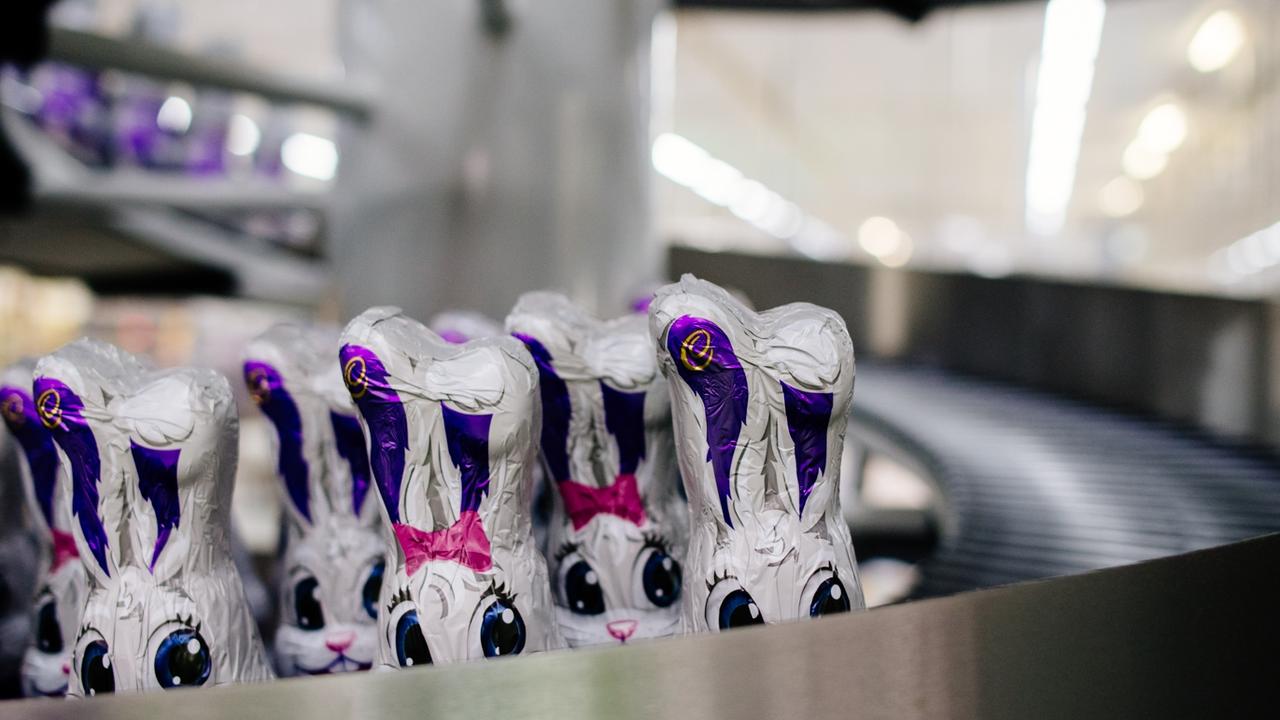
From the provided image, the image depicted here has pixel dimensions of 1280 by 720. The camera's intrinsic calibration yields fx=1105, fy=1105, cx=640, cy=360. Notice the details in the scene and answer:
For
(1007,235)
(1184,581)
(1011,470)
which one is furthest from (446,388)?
(1007,235)

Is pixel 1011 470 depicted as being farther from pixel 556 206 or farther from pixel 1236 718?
pixel 1236 718

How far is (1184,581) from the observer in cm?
65

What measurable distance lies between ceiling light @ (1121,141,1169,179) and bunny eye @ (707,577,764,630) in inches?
158

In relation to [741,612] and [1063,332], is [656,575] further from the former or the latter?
[1063,332]

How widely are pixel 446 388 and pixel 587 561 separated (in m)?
0.22

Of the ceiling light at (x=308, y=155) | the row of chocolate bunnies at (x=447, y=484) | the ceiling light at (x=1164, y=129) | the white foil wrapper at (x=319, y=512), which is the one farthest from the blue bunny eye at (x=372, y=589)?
the ceiling light at (x=1164, y=129)

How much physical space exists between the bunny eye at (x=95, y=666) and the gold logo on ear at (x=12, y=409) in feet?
0.68

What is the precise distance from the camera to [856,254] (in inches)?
216

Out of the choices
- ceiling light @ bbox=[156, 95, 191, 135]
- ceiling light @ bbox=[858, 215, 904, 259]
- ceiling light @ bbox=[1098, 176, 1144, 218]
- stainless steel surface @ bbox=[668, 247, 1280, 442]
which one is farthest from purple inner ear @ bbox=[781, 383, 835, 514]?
ceiling light @ bbox=[858, 215, 904, 259]

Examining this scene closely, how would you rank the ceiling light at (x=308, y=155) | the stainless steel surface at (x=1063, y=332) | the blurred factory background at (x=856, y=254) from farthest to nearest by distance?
the ceiling light at (x=308, y=155)
the stainless steel surface at (x=1063, y=332)
the blurred factory background at (x=856, y=254)

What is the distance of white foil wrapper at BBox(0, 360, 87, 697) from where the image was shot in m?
0.83

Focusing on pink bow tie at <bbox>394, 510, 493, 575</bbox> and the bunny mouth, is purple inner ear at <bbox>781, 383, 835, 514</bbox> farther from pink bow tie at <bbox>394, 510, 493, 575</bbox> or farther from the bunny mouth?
the bunny mouth

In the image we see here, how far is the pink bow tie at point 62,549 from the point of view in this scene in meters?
0.87

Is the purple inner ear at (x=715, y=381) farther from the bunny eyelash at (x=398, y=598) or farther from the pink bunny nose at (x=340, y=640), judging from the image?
the pink bunny nose at (x=340, y=640)
